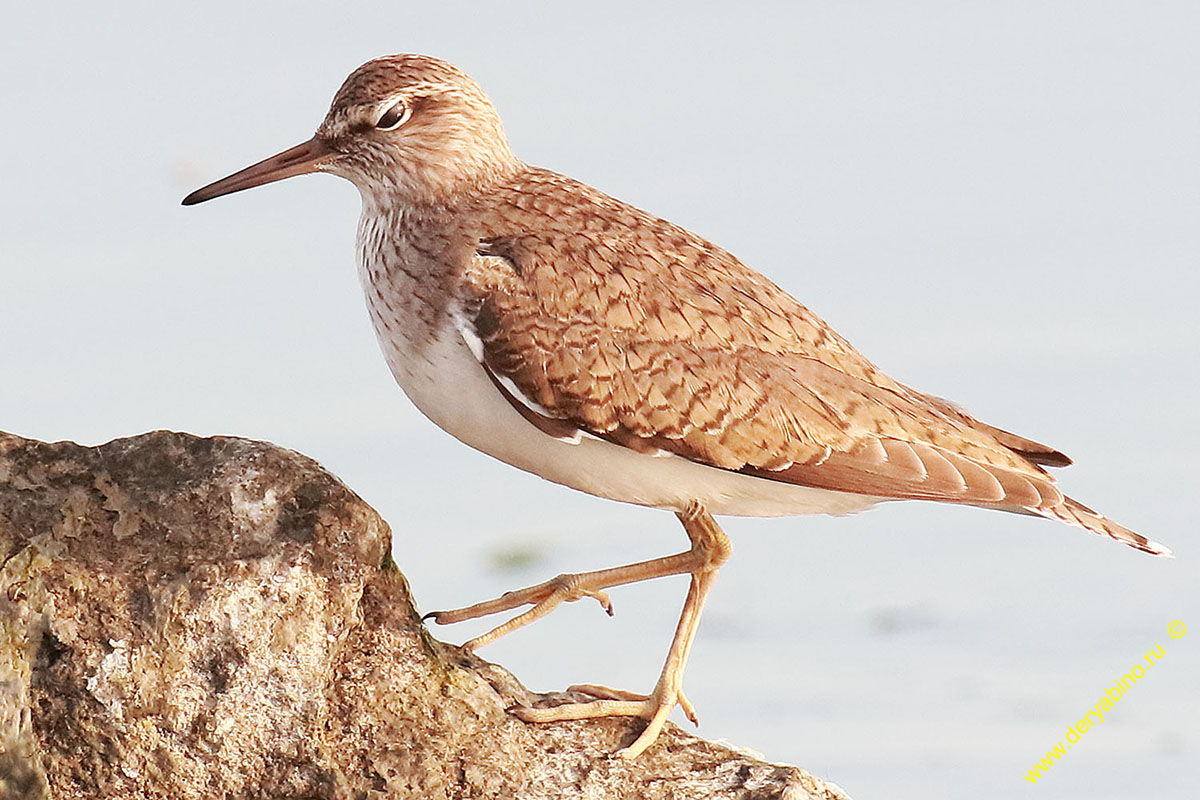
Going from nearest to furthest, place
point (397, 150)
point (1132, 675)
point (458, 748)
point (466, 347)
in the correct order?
1. point (458, 748)
2. point (466, 347)
3. point (397, 150)
4. point (1132, 675)

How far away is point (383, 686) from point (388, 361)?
6.16 ft

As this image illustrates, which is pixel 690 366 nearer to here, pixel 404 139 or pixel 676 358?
pixel 676 358

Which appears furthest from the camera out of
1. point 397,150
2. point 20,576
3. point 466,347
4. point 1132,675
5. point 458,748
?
point 1132,675

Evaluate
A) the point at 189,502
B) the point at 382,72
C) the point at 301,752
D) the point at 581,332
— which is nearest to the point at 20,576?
the point at 189,502

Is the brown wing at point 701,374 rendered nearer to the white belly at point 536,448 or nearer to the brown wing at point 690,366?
the brown wing at point 690,366

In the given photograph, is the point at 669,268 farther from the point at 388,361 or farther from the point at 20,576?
the point at 20,576

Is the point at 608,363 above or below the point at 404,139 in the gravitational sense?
below

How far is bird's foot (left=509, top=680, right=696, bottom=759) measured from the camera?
317 inches

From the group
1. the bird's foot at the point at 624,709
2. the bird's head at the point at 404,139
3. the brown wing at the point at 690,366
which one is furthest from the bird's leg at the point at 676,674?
the bird's head at the point at 404,139

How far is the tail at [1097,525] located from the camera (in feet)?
29.2

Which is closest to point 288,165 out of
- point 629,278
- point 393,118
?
point 393,118

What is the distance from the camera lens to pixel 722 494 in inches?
344

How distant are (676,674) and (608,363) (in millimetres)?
1578

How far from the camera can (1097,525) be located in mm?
9000
